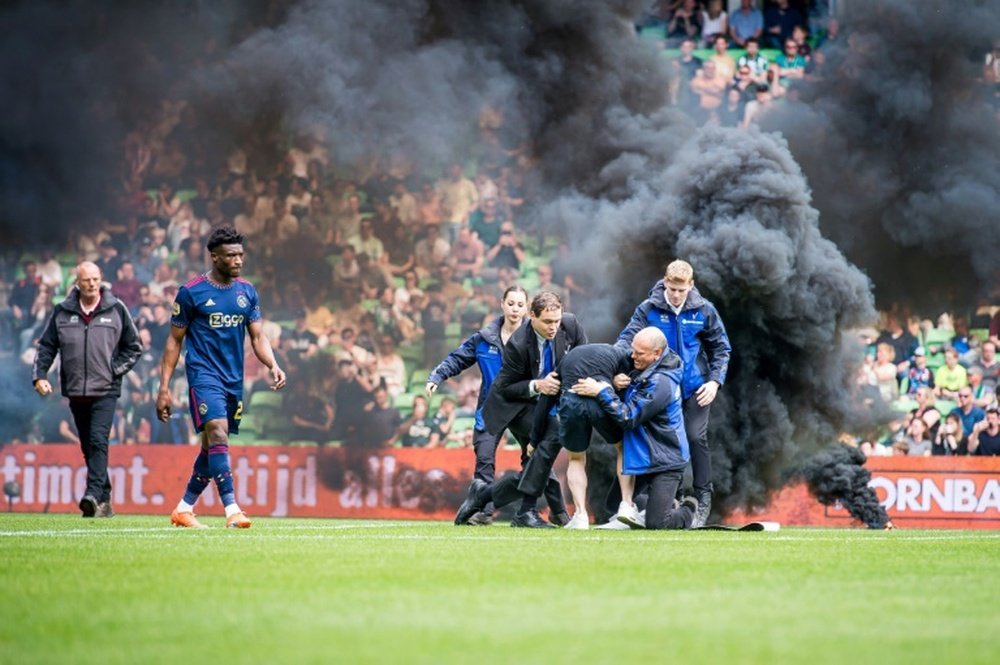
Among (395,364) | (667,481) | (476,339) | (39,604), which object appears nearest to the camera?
(39,604)

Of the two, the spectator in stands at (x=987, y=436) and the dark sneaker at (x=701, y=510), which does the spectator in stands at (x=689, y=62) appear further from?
the dark sneaker at (x=701, y=510)

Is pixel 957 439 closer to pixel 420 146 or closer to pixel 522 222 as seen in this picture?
pixel 522 222

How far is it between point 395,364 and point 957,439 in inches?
273

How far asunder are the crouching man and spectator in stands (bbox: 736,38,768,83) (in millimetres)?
9384

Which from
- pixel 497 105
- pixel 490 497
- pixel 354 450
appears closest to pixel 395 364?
pixel 354 450

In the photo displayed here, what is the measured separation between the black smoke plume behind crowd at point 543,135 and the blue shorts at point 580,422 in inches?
147

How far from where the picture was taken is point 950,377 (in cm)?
1775

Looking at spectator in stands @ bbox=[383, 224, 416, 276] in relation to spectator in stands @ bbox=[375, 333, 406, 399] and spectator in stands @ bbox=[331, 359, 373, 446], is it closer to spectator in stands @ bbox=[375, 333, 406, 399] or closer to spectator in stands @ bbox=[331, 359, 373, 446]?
spectator in stands @ bbox=[375, 333, 406, 399]

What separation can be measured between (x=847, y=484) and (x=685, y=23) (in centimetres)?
871

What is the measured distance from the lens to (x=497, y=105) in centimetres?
1995

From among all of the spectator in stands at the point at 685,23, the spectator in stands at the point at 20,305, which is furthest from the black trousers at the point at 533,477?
the spectator in stands at the point at 20,305

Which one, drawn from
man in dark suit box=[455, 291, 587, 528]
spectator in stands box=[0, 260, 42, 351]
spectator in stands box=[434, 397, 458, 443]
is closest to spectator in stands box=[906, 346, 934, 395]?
spectator in stands box=[434, 397, 458, 443]

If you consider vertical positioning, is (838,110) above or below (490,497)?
above

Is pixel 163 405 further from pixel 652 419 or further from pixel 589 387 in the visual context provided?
pixel 652 419
